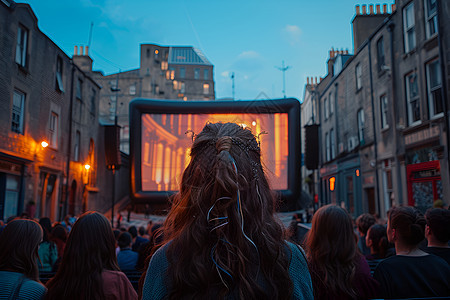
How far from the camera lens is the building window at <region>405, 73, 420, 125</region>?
13.4 m

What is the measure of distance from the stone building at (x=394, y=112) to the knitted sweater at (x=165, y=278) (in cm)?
1172

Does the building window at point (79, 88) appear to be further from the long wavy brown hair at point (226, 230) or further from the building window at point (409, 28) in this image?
the long wavy brown hair at point (226, 230)

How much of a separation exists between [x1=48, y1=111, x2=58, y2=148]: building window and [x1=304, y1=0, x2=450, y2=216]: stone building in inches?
570

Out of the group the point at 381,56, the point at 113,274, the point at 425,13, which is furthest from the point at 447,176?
the point at 113,274

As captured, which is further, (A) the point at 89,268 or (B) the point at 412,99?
(B) the point at 412,99

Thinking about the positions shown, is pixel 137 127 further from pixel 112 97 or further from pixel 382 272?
pixel 112 97

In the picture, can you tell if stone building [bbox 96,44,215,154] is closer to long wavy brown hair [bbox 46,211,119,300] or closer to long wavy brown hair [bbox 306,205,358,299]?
long wavy brown hair [bbox 46,211,119,300]

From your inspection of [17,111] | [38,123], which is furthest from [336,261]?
Answer: [38,123]

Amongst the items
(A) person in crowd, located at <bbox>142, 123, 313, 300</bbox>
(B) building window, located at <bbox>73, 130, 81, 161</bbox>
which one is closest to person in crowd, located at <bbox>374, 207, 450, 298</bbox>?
(A) person in crowd, located at <bbox>142, 123, 313, 300</bbox>

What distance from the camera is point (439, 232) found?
114 inches

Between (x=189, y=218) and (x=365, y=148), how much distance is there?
61.7 ft

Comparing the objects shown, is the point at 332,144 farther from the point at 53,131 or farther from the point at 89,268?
the point at 89,268

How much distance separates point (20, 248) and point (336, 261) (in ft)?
6.81

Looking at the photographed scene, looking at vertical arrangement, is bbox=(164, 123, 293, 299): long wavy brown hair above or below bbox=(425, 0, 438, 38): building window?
below
